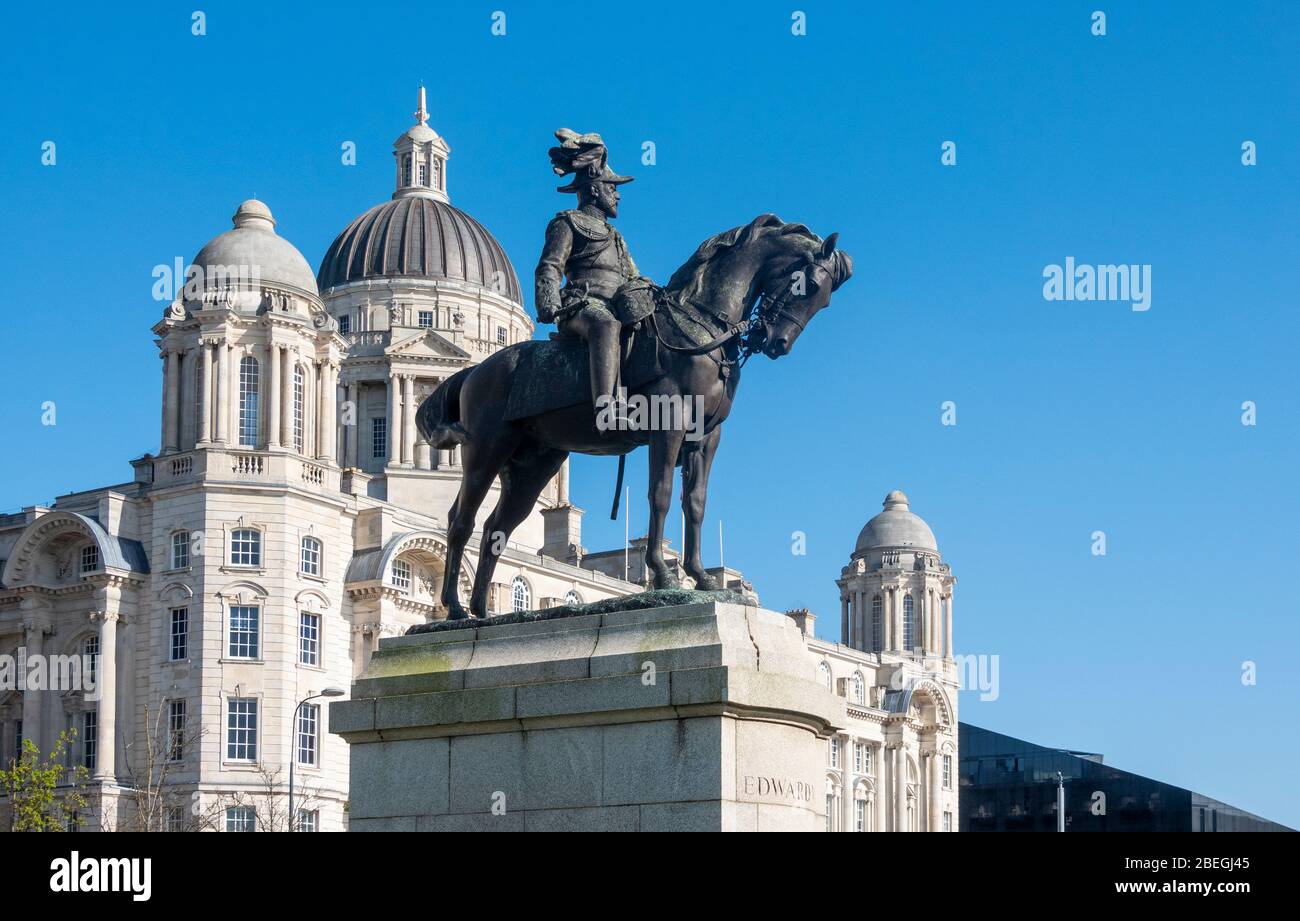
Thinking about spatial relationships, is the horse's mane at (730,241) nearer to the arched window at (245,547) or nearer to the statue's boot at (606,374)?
the statue's boot at (606,374)

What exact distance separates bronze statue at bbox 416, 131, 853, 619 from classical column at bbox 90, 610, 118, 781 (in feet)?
226

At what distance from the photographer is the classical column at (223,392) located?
91875 mm

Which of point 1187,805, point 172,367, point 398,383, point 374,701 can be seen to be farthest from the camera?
point 1187,805

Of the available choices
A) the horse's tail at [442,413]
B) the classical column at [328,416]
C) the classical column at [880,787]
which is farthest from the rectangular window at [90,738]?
the horse's tail at [442,413]

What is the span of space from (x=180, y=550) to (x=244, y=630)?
16.0ft

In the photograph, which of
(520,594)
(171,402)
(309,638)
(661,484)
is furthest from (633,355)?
(520,594)

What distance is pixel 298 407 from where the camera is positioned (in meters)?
95.1

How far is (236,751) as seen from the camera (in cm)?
8806

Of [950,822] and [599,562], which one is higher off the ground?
[599,562]

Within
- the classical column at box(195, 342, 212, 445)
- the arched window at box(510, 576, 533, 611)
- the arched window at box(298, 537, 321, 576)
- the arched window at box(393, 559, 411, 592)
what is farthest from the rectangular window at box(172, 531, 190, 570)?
the arched window at box(510, 576, 533, 611)

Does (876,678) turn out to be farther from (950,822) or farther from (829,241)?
(829,241)

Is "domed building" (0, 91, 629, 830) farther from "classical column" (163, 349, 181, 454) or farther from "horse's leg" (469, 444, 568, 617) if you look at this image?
"horse's leg" (469, 444, 568, 617)
